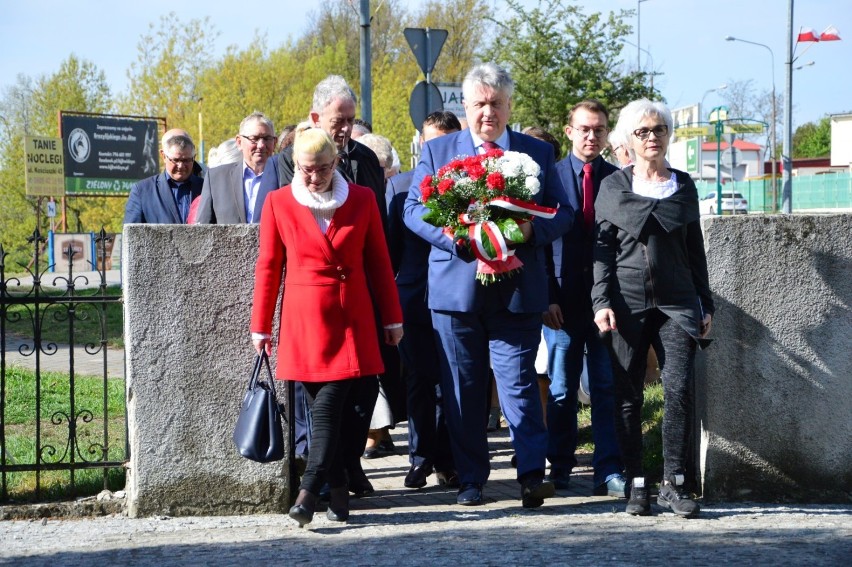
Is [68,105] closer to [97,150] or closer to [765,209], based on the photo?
[97,150]

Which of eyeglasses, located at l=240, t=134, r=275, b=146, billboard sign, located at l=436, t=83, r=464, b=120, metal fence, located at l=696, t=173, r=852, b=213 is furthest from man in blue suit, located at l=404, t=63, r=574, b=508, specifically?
metal fence, located at l=696, t=173, r=852, b=213

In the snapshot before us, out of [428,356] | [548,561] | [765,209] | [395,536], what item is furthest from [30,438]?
[765,209]

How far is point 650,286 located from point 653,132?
77 centimetres

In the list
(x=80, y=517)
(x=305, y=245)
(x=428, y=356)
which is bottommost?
(x=80, y=517)

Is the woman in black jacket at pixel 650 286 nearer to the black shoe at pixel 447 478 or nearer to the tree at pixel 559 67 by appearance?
the black shoe at pixel 447 478

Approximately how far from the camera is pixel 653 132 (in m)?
5.66

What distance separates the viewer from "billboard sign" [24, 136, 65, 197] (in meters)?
38.3

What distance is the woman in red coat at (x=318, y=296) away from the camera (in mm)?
5508

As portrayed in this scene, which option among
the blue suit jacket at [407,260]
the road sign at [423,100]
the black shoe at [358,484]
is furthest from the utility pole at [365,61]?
the black shoe at [358,484]

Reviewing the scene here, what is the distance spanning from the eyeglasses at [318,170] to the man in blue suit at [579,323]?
1.48 meters

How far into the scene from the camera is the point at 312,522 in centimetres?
565

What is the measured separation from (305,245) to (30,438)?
3810mm

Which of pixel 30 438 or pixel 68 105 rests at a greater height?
pixel 68 105

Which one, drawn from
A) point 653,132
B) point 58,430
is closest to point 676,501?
point 653,132
